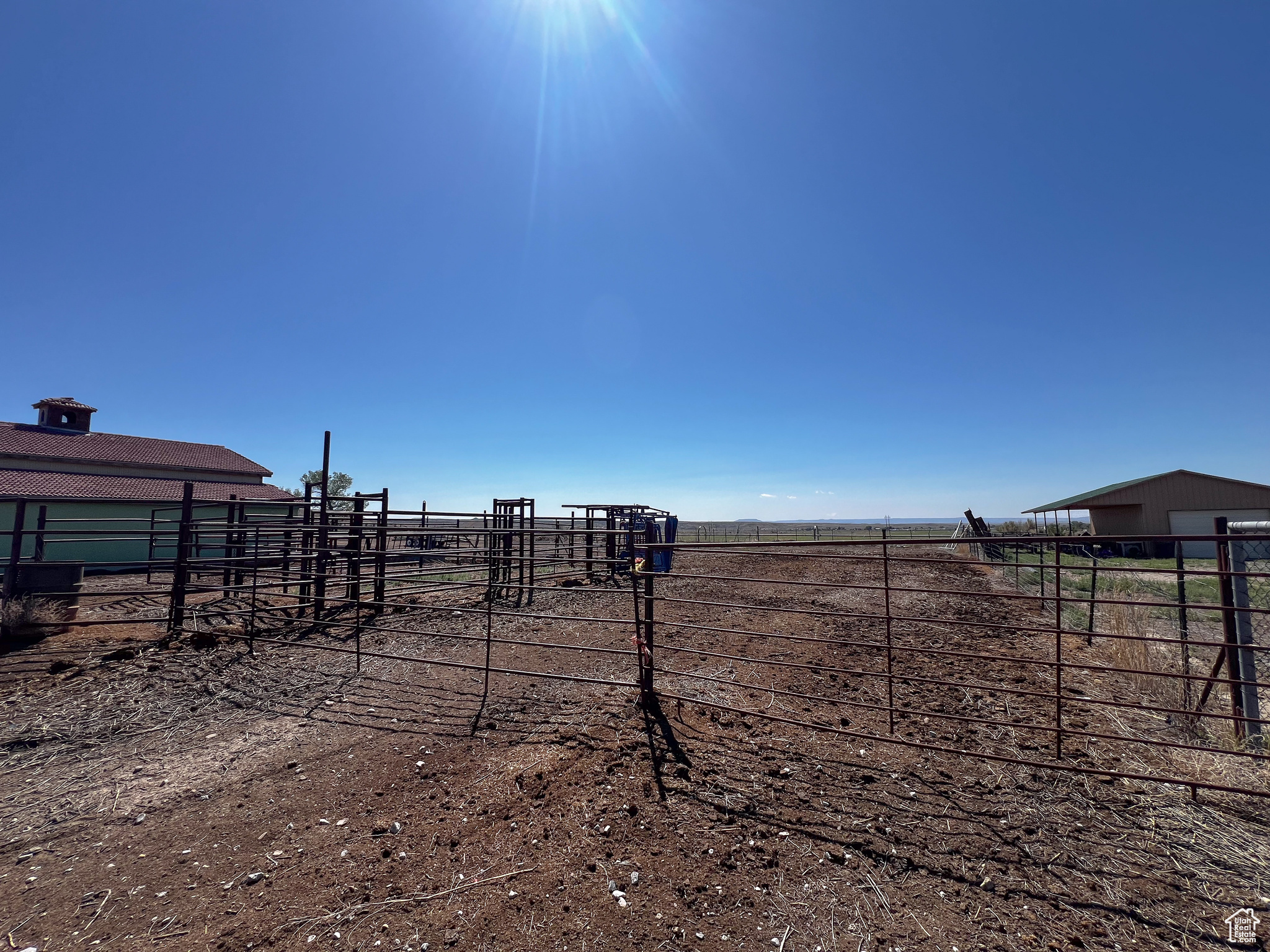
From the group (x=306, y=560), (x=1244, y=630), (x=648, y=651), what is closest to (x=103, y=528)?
(x=306, y=560)

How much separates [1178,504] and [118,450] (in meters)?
54.4

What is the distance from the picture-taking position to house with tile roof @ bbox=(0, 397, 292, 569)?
2009 cm

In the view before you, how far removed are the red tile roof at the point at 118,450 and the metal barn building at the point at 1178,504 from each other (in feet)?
155

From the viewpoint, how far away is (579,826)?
3.25m

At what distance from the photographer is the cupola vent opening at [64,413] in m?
26.4

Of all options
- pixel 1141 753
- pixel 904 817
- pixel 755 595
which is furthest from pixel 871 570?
pixel 904 817

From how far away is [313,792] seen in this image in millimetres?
3754

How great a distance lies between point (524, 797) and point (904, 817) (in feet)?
8.22

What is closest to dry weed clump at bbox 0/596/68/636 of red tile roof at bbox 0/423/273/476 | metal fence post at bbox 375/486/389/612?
metal fence post at bbox 375/486/389/612

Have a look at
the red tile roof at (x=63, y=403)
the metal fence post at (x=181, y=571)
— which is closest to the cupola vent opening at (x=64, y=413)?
the red tile roof at (x=63, y=403)

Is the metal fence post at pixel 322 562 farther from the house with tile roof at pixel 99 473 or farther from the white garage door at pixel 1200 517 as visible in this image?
the white garage door at pixel 1200 517

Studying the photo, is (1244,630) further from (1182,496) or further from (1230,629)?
(1182,496)

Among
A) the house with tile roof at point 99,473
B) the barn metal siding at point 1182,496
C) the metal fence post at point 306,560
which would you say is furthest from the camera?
the barn metal siding at point 1182,496

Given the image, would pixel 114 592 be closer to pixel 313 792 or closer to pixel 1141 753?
pixel 313 792
